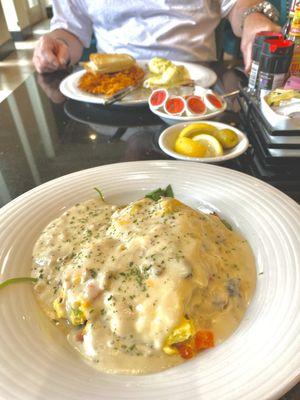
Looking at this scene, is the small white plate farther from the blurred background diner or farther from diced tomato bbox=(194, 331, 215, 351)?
diced tomato bbox=(194, 331, 215, 351)

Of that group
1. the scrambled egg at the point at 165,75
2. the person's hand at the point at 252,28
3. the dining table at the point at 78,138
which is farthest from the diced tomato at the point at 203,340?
the person's hand at the point at 252,28

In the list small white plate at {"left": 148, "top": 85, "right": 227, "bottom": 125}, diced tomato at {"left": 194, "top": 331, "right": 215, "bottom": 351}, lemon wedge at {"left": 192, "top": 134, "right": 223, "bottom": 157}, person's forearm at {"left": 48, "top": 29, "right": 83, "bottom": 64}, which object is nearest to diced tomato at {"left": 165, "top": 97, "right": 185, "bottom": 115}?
small white plate at {"left": 148, "top": 85, "right": 227, "bottom": 125}

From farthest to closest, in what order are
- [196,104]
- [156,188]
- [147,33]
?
1. [147,33]
2. [196,104]
3. [156,188]

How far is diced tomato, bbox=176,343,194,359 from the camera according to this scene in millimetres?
740

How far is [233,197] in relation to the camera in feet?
3.66

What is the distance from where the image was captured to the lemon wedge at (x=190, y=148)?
136cm

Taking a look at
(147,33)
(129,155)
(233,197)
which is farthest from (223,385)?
(147,33)

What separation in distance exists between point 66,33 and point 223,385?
104 inches

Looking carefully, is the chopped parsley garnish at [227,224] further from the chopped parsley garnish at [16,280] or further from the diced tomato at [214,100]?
the diced tomato at [214,100]

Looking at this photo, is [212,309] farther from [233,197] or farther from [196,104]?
[196,104]

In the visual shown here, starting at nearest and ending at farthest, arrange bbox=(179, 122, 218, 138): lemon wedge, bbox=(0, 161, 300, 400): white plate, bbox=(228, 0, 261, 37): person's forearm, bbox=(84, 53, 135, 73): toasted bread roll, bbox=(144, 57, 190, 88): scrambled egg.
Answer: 1. bbox=(0, 161, 300, 400): white plate
2. bbox=(179, 122, 218, 138): lemon wedge
3. bbox=(144, 57, 190, 88): scrambled egg
4. bbox=(84, 53, 135, 73): toasted bread roll
5. bbox=(228, 0, 261, 37): person's forearm

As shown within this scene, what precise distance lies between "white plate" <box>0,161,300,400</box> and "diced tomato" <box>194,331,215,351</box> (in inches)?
1.0

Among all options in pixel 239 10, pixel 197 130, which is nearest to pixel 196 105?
pixel 197 130

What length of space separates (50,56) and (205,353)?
2.11m
